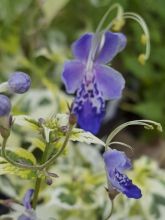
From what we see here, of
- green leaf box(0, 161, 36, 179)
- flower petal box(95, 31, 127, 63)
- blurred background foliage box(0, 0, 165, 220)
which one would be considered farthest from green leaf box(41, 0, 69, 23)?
green leaf box(0, 161, 36, 179)

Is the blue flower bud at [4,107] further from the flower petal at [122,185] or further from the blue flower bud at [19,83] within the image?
the flower petal at [122,185]

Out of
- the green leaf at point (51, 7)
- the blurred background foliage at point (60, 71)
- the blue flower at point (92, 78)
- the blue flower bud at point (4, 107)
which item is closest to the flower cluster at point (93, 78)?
the blue flower at point (92, 78)

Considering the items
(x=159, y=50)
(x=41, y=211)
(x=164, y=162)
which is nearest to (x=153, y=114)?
(x=159, y=50)

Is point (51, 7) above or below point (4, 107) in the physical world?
below

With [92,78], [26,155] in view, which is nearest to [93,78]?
[92,78]

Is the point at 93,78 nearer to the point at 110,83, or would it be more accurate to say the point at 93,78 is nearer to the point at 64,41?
the point at 110,83

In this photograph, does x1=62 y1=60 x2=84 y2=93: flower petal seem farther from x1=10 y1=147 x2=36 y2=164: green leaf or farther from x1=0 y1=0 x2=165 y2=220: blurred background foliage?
x1=0 y1=0 x2=165 y2=220: blurred background foliage
